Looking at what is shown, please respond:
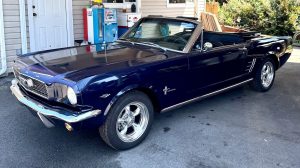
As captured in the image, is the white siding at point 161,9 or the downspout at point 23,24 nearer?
the downspout at point 23,24

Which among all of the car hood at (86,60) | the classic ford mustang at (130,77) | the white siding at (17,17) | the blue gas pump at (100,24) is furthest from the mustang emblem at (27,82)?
the blue gas pump at (100,24)

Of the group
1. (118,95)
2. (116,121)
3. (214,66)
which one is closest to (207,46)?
(214,66)

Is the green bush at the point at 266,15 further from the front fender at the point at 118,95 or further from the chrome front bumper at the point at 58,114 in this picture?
the chrome front bumper at the point at 58,114

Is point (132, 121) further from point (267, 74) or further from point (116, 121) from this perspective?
point (267, 74)

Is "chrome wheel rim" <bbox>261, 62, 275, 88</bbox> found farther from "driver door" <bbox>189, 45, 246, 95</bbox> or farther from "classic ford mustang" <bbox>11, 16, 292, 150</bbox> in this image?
"driver door" <bbox>189, 45, 246, 95</bbox>

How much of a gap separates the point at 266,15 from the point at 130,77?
1066 centimetres

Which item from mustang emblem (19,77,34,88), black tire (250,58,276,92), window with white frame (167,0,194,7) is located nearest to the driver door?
black tire (250,58,276,92)

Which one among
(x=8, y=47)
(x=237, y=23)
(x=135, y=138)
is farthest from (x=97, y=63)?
(x=237, y=23)

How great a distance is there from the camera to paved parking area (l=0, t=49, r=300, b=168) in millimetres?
3520

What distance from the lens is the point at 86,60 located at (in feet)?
12.7

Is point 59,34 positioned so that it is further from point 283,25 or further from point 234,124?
point 283,25

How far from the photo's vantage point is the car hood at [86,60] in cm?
344

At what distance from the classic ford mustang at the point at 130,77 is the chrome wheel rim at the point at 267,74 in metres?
0.67

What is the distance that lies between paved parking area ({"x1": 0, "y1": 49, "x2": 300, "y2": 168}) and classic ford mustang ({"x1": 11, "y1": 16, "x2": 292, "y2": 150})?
1.01 ft
